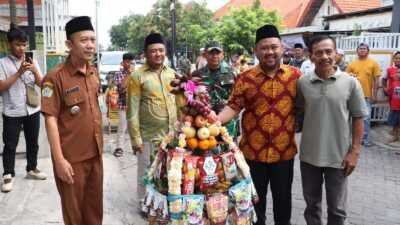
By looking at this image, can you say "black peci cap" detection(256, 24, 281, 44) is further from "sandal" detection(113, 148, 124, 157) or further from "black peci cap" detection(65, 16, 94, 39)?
"sandal" detection(113, 148, 124, 157)

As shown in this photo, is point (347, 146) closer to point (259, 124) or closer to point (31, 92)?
point (259, 124)

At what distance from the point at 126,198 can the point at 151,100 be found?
149cm

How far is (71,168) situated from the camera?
121 inches

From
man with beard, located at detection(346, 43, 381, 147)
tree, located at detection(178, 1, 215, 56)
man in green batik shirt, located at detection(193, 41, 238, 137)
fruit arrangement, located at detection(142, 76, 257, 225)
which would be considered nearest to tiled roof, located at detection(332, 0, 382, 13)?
tree, located at detection(178, 1, 215, 56)

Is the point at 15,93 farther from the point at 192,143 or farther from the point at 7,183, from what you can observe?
the point at 192,143

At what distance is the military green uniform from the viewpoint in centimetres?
477

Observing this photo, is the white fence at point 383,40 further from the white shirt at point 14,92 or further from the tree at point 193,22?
the tree at point 193,22

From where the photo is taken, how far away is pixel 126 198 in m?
5.00

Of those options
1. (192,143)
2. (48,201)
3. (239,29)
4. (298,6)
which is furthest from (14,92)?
(298,6)

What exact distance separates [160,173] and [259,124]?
0.96m

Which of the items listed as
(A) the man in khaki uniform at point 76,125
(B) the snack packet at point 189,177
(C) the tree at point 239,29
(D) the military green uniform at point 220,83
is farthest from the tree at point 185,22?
(B) the snack packet at point 189,177

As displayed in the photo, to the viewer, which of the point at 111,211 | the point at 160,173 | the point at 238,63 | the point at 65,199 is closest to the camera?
the point at 160,173

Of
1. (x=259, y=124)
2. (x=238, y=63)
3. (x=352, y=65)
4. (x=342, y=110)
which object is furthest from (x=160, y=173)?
(x=238, y=63)

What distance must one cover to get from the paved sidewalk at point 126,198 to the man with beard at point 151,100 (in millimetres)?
977
